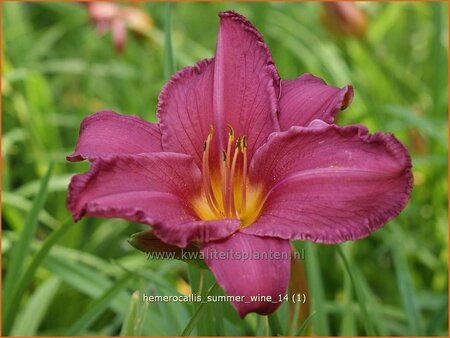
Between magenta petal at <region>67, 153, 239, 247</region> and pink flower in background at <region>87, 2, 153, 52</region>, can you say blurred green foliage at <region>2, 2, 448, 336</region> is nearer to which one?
pink flower in background at <region>87, 2, 153, 52</region>

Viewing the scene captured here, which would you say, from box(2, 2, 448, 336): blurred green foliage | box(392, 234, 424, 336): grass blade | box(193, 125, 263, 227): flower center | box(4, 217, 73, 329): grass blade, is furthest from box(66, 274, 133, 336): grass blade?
box(392, 234, 424, 336): grass blade

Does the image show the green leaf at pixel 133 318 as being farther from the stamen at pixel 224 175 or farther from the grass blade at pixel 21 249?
the grass blade at pixel 21 249

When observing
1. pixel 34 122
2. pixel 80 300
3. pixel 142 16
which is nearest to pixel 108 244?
pixel 80 300

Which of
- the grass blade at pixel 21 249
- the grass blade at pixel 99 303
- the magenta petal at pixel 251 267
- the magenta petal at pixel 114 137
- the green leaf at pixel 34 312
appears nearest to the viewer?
the magenta petal at pixel 251 267

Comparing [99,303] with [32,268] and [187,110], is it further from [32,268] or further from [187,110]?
[187,110]

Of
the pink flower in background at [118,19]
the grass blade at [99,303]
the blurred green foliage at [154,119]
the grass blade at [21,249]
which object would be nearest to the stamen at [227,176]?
the blurred green foliage at [154,119]
